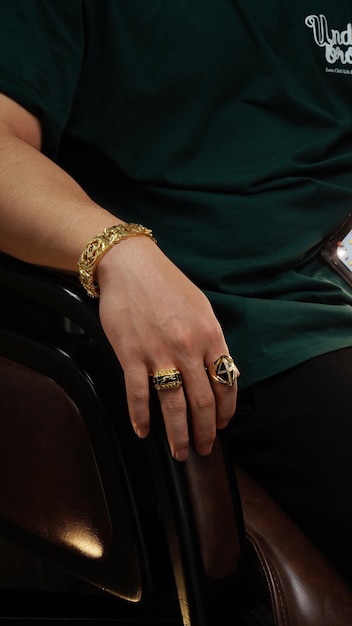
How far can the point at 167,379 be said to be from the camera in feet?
2.25

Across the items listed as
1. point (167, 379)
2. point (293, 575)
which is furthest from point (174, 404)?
point (293, 575)

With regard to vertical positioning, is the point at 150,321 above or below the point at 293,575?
above

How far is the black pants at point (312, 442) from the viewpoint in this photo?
2.74 ft

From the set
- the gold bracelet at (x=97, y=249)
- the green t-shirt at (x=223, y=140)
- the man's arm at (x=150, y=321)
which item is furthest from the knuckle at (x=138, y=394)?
the green t-shirt at (x=223, y=140)

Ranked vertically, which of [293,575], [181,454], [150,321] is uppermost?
[150,321]

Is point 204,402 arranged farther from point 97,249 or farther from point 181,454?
point 97,249

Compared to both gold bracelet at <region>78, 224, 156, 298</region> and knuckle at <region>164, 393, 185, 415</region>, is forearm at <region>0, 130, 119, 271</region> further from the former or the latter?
knuckle at <region>164, 393, 185, 415</region>

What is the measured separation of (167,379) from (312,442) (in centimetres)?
25

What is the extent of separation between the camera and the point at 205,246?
980mm

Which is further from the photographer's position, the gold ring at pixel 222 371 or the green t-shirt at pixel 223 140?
the green t-shirt at pixel 223 140

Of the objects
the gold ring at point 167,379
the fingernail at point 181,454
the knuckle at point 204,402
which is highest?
the gold ring at point 167,379

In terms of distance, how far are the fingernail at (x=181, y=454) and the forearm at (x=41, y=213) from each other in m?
0.21

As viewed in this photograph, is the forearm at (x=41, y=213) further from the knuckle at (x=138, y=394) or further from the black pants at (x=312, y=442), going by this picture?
the black pants at (x=312, y=442)

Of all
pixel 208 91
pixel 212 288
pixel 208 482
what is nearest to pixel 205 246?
pixel 212 288
